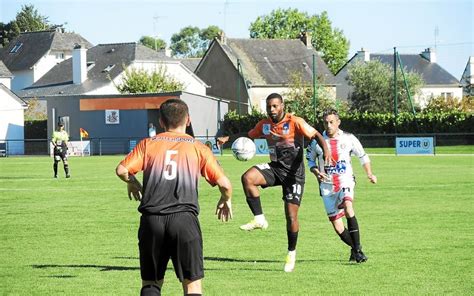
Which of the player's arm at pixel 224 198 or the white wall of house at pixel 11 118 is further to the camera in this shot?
the white wall of house at pixel 11 118

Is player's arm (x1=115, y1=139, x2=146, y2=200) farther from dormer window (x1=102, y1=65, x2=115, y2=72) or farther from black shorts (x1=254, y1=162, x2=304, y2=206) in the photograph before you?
dormer window (x1=102, y1=65, x2=115, y2=72)

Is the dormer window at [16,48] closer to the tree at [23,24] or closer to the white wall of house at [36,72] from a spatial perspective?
the white wall of house at [36,72]

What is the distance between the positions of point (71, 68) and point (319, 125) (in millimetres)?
33708

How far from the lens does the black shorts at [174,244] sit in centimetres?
739

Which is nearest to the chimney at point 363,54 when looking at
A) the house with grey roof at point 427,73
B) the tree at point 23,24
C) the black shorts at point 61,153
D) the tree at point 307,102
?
the house with grey roof at point 427,73

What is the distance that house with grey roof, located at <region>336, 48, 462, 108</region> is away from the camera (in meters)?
110

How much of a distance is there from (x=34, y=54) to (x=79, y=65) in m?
19.5

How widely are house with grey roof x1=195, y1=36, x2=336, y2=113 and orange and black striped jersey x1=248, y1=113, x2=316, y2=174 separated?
69196mm

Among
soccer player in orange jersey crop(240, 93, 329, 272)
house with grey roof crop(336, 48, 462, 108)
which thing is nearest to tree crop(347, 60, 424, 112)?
house with grey roof crop(336, 48, 462, 108)

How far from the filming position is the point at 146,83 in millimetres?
79812

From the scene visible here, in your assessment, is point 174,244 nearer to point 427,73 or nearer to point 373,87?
point 373,87

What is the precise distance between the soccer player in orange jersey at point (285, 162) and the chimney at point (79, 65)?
238 feet

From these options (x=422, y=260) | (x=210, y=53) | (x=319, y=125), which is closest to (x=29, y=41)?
(x=210, y=53)

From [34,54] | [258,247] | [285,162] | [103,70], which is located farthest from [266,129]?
[34,54]
